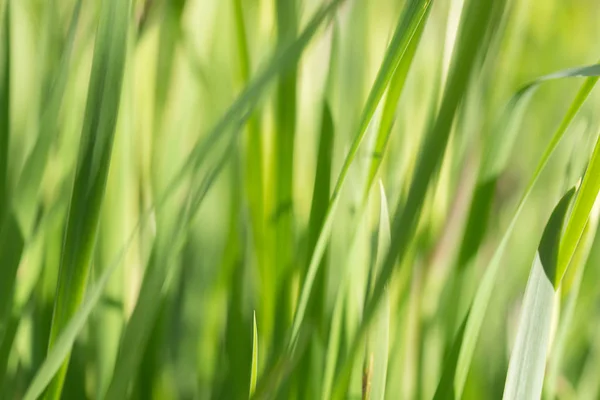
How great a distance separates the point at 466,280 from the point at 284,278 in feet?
0.31

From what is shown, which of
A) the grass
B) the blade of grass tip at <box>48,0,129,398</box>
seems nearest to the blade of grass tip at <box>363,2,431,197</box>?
the grass

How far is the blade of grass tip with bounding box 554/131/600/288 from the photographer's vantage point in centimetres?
27

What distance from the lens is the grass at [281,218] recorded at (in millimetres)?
261

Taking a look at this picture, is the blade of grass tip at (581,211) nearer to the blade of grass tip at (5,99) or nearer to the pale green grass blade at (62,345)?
the pale green grass blade at (62,345)

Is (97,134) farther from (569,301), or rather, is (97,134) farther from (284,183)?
(569,301)

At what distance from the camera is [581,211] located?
27 centimetres

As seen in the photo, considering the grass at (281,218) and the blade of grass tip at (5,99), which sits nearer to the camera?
the grass at (281,218)

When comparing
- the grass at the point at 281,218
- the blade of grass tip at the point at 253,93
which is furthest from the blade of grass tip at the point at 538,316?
the blade of grass tip at the point at 253,93

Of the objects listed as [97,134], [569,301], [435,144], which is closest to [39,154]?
[97,134]

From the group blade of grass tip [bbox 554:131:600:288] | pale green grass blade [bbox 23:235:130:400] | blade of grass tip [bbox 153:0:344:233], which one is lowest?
pale green grass blade [bbox 23:235:130:400]

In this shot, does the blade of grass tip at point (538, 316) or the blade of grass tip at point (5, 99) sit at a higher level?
the blade of grass tip at point (5, 99)

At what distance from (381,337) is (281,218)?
9 centimetres

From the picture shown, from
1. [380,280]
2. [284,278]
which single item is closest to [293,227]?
[284,278]

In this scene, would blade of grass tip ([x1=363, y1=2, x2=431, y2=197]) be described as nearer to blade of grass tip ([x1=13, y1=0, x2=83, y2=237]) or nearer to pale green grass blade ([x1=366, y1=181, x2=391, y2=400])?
pale green grass blade ([x1=366, y1=181, x2=391, y2=400])
